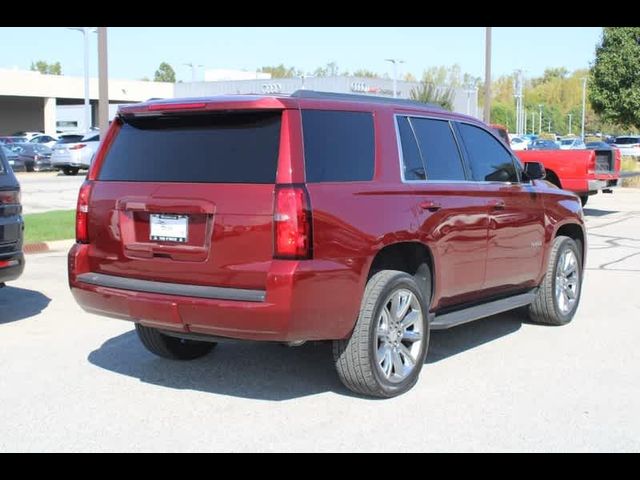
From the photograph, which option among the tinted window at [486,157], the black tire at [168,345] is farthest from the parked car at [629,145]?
the black tire at [168,345]

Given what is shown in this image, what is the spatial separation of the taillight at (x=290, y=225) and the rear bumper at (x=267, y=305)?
→ 0.07m

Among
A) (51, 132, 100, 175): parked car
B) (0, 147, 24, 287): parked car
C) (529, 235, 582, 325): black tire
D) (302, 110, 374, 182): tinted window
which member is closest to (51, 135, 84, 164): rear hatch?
(51, 132, 100, 175): parked car

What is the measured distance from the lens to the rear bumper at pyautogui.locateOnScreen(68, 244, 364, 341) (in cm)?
470

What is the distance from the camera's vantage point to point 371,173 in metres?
5.35

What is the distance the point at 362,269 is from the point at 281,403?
3.32 feet

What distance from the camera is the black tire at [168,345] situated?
6.08 m

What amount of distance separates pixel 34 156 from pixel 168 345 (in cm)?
3058

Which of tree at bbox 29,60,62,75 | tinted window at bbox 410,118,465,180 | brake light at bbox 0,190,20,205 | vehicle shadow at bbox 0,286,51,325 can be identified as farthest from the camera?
tree at bbox 29,60,62,75

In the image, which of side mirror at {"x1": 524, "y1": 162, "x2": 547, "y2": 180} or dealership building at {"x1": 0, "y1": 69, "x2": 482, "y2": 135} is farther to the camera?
dealership building at {"x1": 0, "y1": 69, "x2": 482, "y2": 135}

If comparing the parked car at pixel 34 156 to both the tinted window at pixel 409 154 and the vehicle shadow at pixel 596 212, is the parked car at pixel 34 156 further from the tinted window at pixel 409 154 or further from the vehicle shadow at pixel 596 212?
the tinted window at pixel 409 154

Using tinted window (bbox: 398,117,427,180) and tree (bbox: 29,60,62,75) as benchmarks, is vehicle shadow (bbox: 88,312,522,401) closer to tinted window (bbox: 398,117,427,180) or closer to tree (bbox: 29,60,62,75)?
tinted window (bbox: 398,117,427,180)

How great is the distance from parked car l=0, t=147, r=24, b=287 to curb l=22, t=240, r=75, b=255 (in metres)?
4.60

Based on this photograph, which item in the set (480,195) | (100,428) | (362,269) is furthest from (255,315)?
(480,195)

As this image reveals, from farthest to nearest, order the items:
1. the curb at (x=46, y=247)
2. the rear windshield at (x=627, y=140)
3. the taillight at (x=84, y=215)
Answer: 1. the rear windshield at (x=627, y=140)
2. the curb at (x=46, y=247)
3. the taillight at (x=84, y=215)
